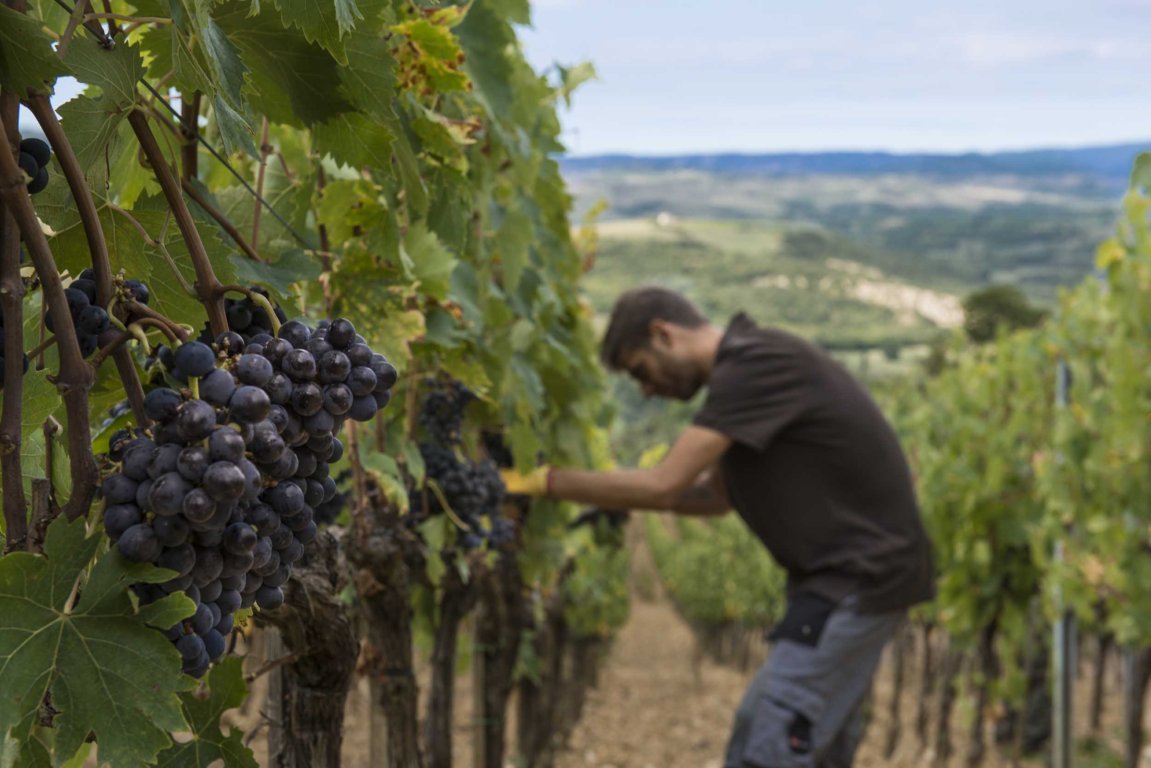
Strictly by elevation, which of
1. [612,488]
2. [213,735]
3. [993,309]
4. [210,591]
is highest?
[210,591]

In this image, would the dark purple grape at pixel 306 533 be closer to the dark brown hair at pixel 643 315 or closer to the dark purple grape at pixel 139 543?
the dark purple grape at pixel 139 543

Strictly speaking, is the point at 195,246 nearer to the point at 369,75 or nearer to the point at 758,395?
the point at 369,75

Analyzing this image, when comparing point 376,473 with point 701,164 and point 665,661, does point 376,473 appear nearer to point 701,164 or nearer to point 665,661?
point 665,661

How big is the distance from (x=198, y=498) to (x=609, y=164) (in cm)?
12048

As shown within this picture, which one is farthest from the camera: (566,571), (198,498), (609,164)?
(609,164)

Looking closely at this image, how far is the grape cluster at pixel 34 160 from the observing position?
3.33 feet

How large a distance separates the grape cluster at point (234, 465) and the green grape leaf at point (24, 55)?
0.85 feet

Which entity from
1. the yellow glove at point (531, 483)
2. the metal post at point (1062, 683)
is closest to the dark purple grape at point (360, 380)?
the yellow glove at point (531, 483)

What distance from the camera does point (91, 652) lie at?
36.5 inches

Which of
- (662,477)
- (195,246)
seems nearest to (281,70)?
(195,246)

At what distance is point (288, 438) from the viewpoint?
3.27ft

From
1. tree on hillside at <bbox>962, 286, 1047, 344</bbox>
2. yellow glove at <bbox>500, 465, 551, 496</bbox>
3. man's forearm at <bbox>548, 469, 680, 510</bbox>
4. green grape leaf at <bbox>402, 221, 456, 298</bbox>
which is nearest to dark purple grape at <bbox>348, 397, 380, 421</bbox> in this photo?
green grape leaf at <bbox>402, 221, 456, 298</bbox>

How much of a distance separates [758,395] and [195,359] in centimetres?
356

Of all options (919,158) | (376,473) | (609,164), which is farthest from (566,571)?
(919,158)
